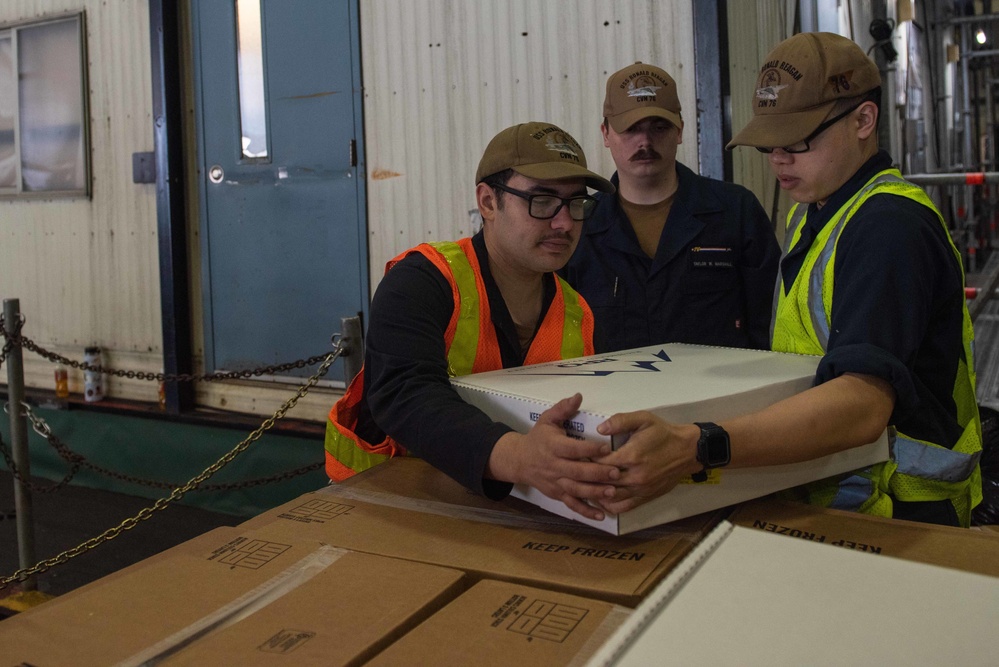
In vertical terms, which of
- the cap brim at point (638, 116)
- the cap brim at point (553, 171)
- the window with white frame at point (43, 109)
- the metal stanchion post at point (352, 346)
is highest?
the window with white frame at point (43, 109)

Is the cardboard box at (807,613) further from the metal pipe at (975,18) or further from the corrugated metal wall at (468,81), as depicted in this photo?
the metal pipe at (975,18)

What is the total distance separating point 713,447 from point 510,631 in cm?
51

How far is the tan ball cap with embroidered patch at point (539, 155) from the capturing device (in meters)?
1.96

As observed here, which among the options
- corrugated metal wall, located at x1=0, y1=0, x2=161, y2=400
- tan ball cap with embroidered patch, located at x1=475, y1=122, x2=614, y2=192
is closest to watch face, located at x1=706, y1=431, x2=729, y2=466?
tan ball cap with embroidered patch, located at x1=475, y1=122, x2=614, y2=192

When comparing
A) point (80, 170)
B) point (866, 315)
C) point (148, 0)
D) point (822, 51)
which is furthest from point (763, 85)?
point (80, 170)

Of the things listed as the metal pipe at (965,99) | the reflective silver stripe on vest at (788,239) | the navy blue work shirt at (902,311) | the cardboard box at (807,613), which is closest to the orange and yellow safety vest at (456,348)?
the reflective silver stripe on vest at (788,239)

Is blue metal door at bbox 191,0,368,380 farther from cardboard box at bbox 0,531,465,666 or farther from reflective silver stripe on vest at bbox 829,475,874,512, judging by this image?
cardboard box at bbox 0,531,465,666

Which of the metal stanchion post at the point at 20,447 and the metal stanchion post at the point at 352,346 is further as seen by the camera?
the metal stanchion post at the point at 20,447

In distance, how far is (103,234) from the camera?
624cm

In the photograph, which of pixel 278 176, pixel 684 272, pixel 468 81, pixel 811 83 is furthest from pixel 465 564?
pixel 278 176

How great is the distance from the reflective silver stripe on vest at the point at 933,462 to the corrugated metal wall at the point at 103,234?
17.7 feet

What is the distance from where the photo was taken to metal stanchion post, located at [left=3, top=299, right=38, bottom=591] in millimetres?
4152

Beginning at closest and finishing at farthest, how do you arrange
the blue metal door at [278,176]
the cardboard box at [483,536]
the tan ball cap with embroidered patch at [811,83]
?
the cardboard box at [483,536], the tan ball cap with embroidered patch at [811,83], the blue metal door at [278,176]

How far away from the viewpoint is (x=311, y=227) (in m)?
5.36
